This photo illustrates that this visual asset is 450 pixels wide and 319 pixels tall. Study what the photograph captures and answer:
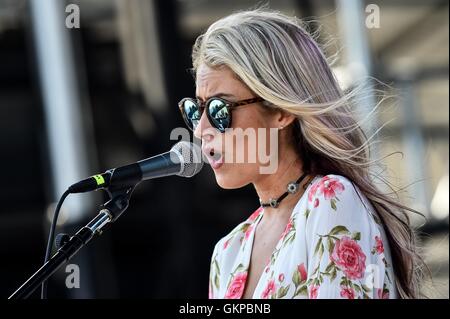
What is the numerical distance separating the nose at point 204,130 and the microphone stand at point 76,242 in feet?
0.88

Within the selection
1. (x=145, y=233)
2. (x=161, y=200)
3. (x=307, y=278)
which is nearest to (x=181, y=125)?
(x=161, y=200)

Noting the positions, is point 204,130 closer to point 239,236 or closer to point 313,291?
point 239,236

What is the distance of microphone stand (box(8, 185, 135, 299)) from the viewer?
1960mm

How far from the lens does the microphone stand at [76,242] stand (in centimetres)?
196

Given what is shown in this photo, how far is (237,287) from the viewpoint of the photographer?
233cm

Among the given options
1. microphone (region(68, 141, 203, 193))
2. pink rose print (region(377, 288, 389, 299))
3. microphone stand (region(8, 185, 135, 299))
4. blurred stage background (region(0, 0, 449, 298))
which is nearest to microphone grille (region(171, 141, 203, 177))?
microphone (region(68, 141, 203, 193))

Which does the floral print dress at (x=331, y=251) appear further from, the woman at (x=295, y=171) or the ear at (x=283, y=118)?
the ear at (x=283, y=118)

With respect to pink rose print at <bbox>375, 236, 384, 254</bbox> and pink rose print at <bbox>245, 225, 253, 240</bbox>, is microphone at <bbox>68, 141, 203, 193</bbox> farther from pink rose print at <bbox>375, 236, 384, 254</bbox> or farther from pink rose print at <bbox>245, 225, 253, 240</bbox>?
pink rose print at <bbox>375, 236, 384, 254</bbox>

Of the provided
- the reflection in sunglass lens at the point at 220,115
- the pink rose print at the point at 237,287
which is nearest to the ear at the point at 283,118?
the reflection in sunglass lens at the point at 220,115

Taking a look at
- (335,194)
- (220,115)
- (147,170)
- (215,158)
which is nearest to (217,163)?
(215,158)

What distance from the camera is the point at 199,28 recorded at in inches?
226

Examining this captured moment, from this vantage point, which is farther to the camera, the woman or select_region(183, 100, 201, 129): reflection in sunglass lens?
select_region(183, 100, 201, 129): reflection in sunglass lens

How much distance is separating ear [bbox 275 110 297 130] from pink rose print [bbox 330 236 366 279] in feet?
1.37
